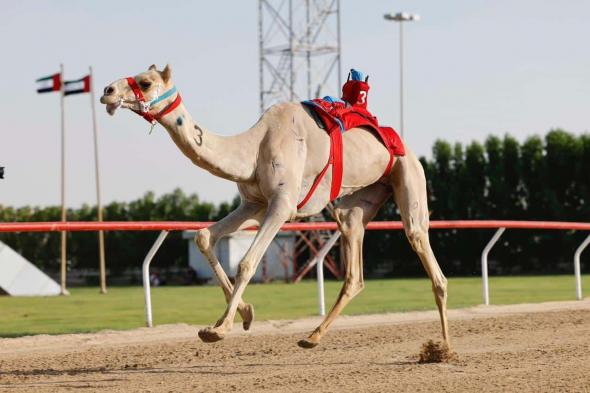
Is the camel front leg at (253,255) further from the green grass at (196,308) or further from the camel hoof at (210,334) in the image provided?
the green grass at (196,308)

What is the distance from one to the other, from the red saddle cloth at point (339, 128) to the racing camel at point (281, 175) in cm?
3

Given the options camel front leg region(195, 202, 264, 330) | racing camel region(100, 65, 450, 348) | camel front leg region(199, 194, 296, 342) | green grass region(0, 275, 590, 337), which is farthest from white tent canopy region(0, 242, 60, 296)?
camel front leg region(199, 194, 296, 342)

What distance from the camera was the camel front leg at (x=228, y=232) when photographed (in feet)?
23.7

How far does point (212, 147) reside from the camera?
704cm

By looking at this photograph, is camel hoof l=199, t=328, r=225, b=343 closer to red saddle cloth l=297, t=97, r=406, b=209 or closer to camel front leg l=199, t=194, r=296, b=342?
camel front leg l=199, t=194, r=296, b=342

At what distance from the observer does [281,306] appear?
760 inches

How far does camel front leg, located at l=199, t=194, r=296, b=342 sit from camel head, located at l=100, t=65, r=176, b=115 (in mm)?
1051

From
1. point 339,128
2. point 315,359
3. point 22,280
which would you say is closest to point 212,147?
point 339,128

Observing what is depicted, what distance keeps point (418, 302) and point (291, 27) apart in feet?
82.1

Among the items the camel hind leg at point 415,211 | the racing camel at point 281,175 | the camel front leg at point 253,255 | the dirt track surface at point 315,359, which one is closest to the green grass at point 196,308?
the dirt track surface at point 315,359

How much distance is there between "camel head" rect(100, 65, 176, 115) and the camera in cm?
645

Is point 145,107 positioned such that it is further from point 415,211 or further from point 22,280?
point 22,280

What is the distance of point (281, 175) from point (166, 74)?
1098mm

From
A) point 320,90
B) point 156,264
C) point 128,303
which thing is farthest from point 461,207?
point 128,303
